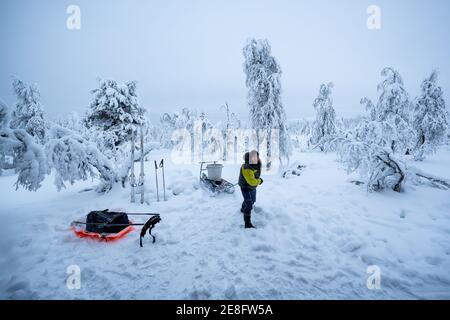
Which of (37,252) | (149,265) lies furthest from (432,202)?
(37,252)

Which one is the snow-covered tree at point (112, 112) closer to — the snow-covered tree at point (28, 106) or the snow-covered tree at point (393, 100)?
the snow-covered tree at point (28, 106)

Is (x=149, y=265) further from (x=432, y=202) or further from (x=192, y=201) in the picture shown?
(x=432, y=202)

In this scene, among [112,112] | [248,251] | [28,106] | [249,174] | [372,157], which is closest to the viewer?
[248,251]

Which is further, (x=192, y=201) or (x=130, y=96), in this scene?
(x=130, y=96)

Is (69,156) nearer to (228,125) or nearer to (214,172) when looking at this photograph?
(214,172)

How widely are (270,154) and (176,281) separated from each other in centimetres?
1161

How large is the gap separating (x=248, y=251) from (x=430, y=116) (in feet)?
85.7

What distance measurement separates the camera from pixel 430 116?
2028cm

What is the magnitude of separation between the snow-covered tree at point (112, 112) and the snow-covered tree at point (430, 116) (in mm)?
27520

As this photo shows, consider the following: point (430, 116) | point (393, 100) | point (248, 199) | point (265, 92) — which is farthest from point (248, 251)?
point (430, 116)

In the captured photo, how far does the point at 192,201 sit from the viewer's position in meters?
7.77

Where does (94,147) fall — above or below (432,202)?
above

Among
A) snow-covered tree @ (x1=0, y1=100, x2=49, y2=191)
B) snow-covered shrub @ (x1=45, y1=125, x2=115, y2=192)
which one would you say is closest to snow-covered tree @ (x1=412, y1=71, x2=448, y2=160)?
snow-covered shrub @ (x1=45, y1=125, x2=115, y2=192)
